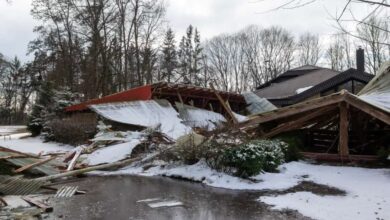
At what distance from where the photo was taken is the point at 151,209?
343 inches

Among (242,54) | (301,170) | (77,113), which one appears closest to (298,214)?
(301,170)

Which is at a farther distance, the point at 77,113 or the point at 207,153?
the point at 77,113

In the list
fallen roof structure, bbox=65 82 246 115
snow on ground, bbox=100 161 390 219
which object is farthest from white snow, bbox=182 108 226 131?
snow on ground, bbox=100 161 390 219

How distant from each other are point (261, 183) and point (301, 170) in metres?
2.12

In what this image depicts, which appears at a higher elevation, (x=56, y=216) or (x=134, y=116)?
(x=134, y=116)

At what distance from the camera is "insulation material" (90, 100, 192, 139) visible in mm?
20203

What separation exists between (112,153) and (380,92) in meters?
9.88

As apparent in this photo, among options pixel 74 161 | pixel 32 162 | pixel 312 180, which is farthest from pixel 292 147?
pixel 32 162

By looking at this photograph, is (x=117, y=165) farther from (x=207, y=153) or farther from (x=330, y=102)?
(x=330, y=102)

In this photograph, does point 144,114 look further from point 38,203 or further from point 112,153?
point 38,203

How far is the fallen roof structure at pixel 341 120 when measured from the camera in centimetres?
1341

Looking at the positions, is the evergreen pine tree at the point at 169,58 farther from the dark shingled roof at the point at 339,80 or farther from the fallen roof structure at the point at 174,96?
A: the dark shingled roof at the point at 339,80

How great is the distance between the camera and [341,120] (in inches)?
533

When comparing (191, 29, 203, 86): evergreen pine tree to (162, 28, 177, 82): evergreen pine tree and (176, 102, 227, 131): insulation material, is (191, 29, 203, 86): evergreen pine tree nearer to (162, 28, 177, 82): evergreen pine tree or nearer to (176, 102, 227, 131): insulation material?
(162, 28, 177, 82): evergreen pine tree
